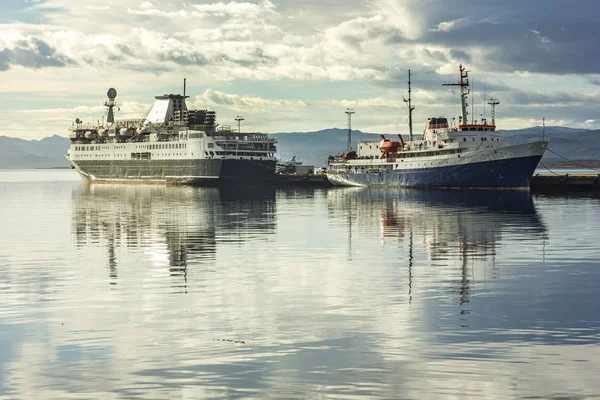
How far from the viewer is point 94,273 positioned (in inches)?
1171

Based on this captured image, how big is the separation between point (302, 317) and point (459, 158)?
91196mm

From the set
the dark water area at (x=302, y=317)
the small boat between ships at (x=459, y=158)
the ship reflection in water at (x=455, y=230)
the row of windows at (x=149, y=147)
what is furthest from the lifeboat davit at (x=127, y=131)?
the dark water area at (x=302, y=317)

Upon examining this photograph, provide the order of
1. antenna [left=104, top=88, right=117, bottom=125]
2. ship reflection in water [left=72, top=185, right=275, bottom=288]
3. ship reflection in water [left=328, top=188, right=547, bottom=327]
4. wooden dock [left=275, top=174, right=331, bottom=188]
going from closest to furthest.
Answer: ship reflection in water [left=328, top=188, right=547, bottom=327], ship reflection in water [left=72, top=185, right=275, bottom=288], wooden dock [left=275, top=174, right=331, bottom=188], antenna [left=104, top=88, right=117, bottom=125]

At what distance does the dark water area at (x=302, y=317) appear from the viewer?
14.6 meters

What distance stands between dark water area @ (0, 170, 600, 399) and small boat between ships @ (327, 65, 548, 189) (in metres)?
62.1

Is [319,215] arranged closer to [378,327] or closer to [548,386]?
[378,327]

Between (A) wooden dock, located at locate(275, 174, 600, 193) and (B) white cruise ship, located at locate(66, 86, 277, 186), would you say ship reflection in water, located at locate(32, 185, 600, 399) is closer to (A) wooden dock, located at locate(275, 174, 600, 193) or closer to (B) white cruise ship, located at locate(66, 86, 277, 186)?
(A) wooden dock, located at locate(275, 174, 600, 193)

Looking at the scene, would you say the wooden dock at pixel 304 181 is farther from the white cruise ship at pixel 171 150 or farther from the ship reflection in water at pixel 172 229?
the ship reflection in water at pixel 172 229

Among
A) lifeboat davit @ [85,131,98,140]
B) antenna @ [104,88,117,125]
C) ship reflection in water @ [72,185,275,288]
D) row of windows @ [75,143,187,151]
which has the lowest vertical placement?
ship reflection in water @ [72,185,275,288]

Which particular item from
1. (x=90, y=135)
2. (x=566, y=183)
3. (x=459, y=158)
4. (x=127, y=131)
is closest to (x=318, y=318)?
(x=459, y=158)

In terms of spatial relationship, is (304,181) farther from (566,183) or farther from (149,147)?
(566,183)

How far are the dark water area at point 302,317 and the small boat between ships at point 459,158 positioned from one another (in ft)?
204

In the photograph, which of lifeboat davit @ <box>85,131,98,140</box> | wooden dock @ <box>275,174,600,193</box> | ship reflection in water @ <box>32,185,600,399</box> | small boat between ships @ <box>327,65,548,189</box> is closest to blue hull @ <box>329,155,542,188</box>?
small boat between ships @ <box>327,65,548,189</box>

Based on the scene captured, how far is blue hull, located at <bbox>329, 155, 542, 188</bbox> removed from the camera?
104588 millimetres
